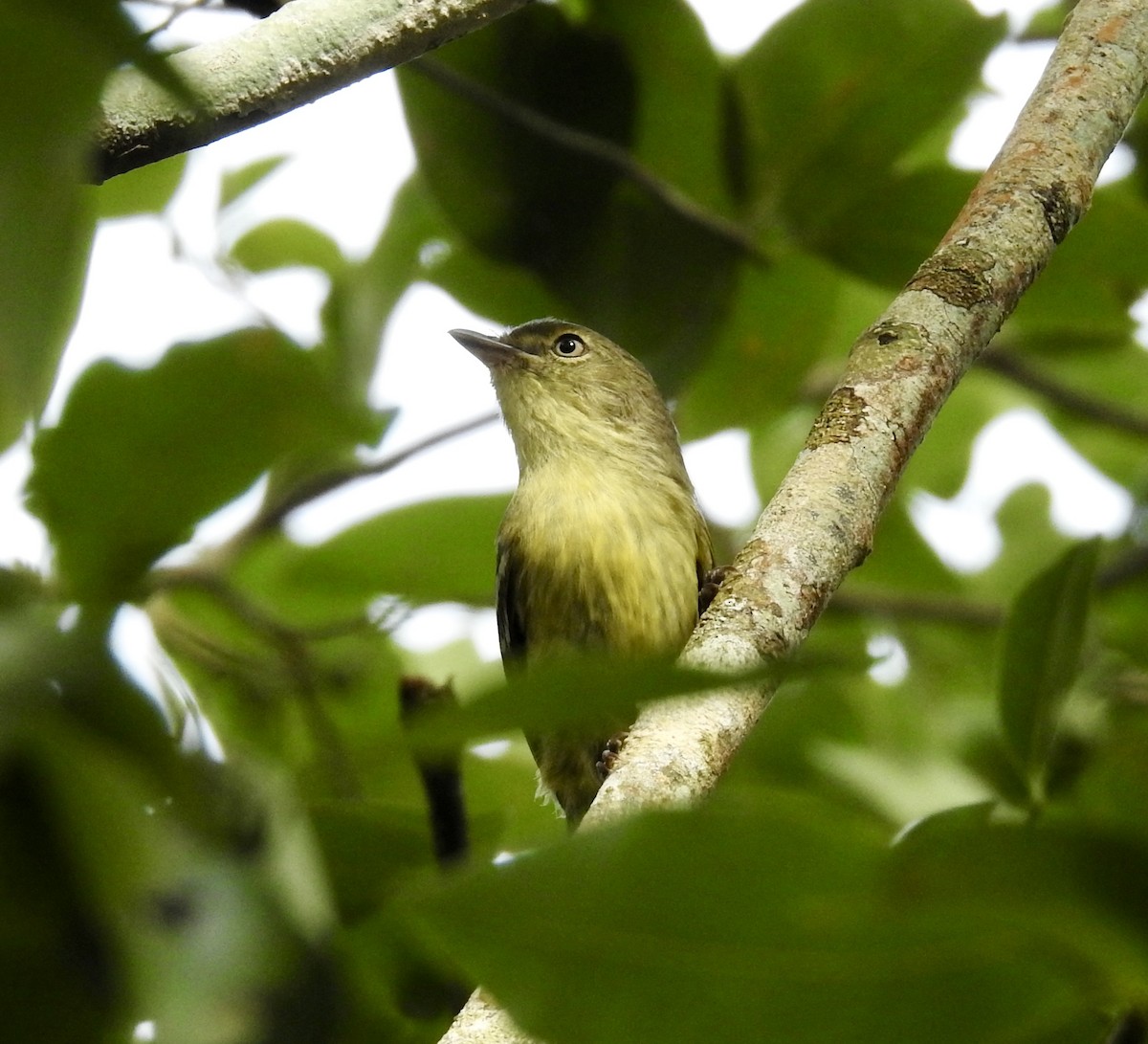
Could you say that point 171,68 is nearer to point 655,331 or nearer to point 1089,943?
point 1089,943

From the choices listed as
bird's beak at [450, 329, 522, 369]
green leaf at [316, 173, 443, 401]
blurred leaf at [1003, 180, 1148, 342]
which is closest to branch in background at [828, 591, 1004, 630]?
blurred leaf at [1003, 180, 1148, 342]

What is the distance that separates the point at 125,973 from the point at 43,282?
2.03 ft

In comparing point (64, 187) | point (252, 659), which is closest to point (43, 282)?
point (64, 187)

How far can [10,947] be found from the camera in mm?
1054

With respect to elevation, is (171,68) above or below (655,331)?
above

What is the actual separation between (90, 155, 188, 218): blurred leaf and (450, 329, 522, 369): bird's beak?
1682 mm

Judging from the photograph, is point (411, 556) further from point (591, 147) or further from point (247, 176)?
point (247, 176)

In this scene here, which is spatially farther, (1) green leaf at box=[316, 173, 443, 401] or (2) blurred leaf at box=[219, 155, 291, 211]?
(2) blurred leaf at box=[219, 155, 291, 211]

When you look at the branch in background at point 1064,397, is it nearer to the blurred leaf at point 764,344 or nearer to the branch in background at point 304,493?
the blurred leaf at point 764,344

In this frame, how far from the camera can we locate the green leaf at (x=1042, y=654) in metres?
2.07

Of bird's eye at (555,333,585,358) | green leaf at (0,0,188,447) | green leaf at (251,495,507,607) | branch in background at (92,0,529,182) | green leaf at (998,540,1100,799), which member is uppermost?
green leaf at (0,0,188,447)

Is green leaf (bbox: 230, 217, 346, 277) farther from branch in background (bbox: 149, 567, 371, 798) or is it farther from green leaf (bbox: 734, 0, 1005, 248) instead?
green leaf (bbox: 734, 0, 1005, 248)

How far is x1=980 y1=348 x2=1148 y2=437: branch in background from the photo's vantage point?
4.58m

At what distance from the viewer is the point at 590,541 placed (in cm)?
441
